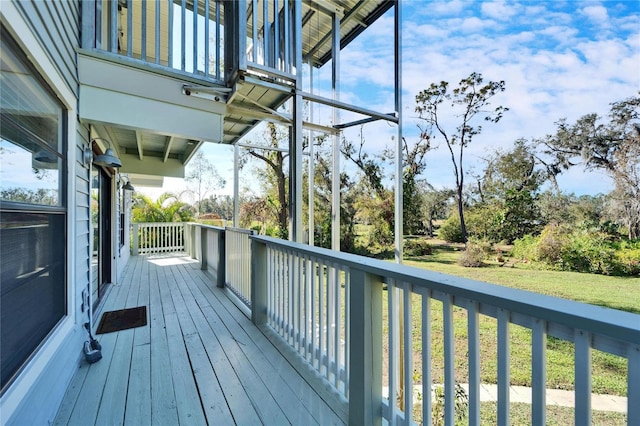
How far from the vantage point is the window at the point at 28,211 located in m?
A: 1.30

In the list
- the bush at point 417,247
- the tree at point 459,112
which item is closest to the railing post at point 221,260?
the bush at point 417,247

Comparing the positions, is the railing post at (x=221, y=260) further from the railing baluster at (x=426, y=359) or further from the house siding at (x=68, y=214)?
the railing baluster at (x=426, y=359)

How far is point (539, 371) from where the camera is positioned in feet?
3.05

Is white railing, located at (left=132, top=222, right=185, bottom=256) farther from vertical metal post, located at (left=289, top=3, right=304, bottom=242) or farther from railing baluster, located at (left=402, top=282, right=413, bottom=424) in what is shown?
railing baluster, located at (left=402, top=282, right=413, bottom=424)

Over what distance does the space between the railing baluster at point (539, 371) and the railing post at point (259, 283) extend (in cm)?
253

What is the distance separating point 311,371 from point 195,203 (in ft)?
74.0

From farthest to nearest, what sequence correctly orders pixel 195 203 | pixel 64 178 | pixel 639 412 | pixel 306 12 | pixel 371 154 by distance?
pixel 195 203 → pixel 371 154 → pixel 306 12 → pixel 64 178 → pixel 639 412

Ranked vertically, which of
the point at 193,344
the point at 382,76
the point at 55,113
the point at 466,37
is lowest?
the point at 193,344

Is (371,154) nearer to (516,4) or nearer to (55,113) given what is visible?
(516,4)

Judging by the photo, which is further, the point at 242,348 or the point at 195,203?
the point at 195,203

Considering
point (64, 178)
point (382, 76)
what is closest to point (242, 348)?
point (64, 178)

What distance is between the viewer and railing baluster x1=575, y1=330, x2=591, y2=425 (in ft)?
2.66

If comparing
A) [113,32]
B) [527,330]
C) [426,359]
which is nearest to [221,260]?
[113,32]

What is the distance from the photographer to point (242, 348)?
8.68 feet
